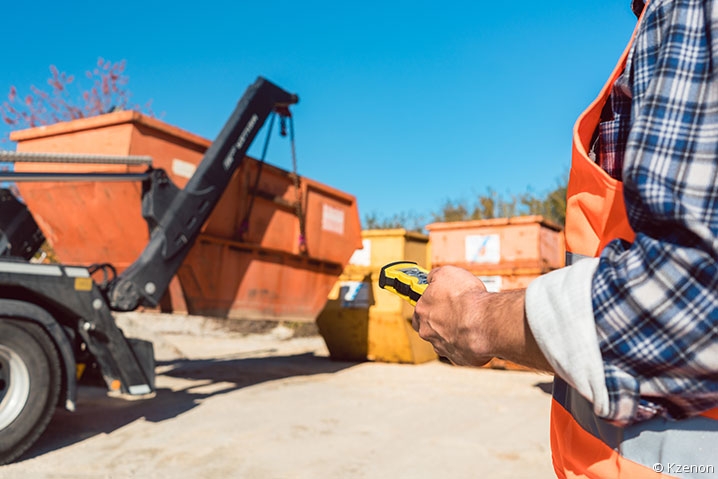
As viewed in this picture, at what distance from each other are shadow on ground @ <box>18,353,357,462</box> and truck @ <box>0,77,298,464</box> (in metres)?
0.41

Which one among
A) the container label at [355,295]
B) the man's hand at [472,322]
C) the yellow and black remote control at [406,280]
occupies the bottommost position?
the container label at [355,295]

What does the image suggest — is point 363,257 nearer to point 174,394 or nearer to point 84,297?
point 174,394

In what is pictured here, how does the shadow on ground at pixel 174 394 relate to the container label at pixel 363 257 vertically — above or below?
below

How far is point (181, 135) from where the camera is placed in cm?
558

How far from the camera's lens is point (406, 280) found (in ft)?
3.65

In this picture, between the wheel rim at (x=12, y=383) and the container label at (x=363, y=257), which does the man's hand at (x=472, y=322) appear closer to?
the wheel rim at (x=12, y=383)

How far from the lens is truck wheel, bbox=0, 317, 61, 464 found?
3.64 m

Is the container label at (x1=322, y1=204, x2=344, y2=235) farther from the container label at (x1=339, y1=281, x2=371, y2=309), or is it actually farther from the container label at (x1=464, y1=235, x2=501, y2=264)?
the container label at (x1=464, y1=235, x2=501, y2=264)

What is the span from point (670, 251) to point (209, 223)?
18.4ft

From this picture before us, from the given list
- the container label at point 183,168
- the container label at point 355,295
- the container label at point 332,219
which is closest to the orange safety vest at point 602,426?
the container label at point 183,168

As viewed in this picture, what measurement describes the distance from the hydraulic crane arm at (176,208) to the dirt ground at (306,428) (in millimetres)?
1147

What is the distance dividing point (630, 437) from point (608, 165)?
0.44 metres

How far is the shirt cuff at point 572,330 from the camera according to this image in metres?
0.72

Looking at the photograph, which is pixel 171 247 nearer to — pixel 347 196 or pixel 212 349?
pixel 347 196
